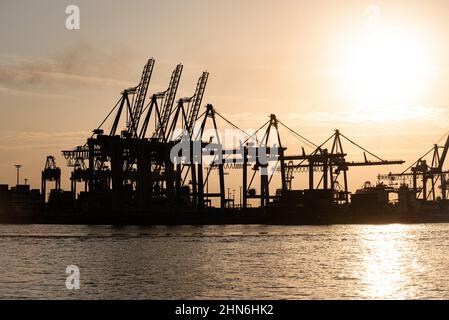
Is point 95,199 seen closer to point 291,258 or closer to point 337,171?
point 337,171

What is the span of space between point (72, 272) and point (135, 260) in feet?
34.4

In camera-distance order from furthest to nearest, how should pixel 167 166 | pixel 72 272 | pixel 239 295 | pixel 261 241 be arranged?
pixel 167 166 → pixel 261 241 → pixel 72 272 → pixel 239 295

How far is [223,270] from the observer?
53.5 meters

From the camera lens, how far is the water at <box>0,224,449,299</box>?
136 ft

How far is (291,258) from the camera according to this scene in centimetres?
6450

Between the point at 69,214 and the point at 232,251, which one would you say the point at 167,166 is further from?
the point at 232,251

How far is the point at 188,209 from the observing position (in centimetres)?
14850

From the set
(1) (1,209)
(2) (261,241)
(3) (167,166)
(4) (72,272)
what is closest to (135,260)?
(4) (72,272)

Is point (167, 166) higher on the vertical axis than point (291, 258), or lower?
higher

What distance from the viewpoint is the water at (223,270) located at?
41.6 meters
